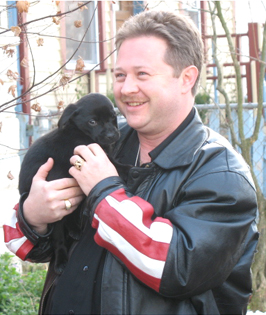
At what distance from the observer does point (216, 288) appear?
208 centimetres

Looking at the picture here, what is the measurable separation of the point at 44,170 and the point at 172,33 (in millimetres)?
914

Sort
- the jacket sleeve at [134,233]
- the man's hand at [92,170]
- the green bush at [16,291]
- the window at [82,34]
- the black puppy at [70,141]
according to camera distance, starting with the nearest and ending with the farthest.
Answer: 1. the jacket sleeve at [134,233]
2. the man's hand at [92,170]
3. the black puppy at [70,141]
4. the green bush at [16,291]
5. the window at [82,34]

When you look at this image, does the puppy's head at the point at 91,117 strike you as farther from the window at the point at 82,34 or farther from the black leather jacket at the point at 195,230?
the window at the point at 82,34

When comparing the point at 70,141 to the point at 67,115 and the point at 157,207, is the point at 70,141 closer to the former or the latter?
the point at 67,115

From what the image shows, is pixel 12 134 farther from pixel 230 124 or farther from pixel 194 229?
pixel 194 229

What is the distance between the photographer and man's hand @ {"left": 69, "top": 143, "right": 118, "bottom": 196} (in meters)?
2.07

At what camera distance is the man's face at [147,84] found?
2.16 meters

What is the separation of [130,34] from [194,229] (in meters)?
0.95

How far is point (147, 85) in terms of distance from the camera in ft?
7.11

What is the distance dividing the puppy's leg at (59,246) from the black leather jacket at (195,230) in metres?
0.41

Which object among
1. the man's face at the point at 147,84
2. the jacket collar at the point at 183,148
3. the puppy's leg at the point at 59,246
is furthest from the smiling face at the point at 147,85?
the puppy's leg at the point at 59,246

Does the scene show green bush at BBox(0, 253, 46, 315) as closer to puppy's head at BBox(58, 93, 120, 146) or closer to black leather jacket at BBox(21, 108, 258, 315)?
puppy's head at BBox(58, 93, 120, 146)

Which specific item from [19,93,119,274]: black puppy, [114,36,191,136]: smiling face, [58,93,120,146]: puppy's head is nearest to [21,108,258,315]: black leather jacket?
[114,36,191,136]: smiling face

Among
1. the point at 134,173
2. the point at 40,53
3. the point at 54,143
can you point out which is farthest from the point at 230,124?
the point at 40,53
